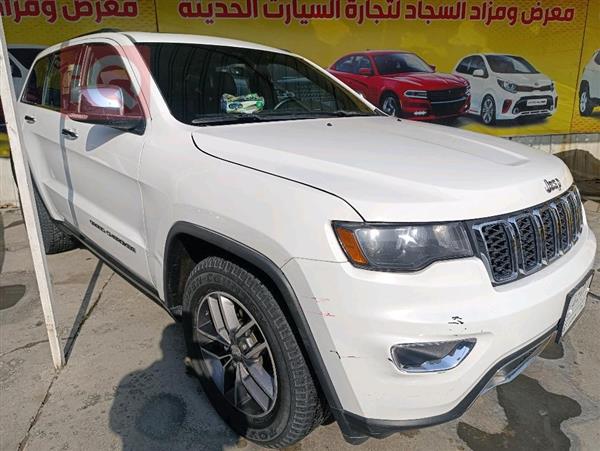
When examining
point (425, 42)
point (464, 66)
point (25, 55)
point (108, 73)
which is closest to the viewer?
point (108, 73)

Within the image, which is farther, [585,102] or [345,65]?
[585,102]

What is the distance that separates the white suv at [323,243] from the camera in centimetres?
150

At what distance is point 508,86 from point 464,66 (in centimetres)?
86

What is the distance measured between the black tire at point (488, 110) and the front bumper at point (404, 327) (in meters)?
6.57

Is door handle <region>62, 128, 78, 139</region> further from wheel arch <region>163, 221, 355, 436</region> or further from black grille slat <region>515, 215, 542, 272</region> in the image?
black grille slat <region>515, 215, 542, 272</region>

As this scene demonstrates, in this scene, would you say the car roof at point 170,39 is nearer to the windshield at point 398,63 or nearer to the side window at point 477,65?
the windshield at point 398,63

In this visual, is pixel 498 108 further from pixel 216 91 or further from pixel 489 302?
pixel 489 302

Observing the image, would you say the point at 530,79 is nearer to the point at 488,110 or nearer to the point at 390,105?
the point at 488,110

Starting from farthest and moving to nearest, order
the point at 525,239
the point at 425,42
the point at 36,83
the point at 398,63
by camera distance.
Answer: the point at 425,42 → the point at 398,63 → the point at 36,83 → the point at 525,239

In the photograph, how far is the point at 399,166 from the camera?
5.78ft

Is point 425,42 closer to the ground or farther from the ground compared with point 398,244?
farther from the ground

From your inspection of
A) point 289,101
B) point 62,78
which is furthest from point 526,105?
point 62,78

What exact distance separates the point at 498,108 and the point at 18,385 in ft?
24.3

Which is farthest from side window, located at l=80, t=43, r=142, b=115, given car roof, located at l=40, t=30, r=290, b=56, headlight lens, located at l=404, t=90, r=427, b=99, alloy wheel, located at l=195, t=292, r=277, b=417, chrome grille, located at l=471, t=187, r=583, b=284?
headlight lens, located at l=404, t=90, r=427, b=99
